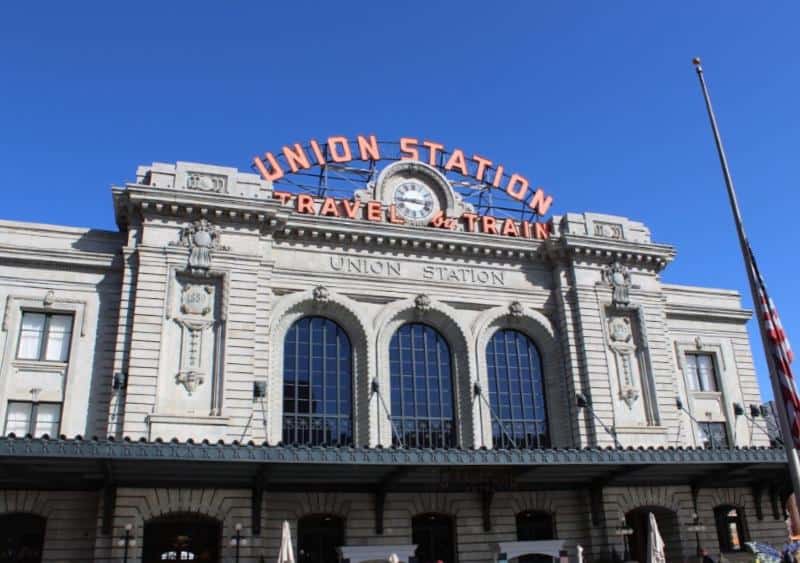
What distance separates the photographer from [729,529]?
36.1 m

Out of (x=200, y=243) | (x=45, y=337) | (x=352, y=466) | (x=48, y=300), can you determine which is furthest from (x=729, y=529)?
(x=48, y=300)

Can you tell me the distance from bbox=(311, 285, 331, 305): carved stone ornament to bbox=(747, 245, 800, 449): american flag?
18.8 metres

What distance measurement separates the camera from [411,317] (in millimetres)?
35812

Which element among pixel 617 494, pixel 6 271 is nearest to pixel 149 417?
pixel 6 271

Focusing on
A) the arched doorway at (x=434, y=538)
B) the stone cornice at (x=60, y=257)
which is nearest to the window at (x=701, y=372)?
the arched doorway at (x=434, y=538)

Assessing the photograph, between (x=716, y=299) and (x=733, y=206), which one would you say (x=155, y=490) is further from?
(x=716, y=299)

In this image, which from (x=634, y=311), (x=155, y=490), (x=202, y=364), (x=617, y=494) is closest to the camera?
(x=155, y=490)

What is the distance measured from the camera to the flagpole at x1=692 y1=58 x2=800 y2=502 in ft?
59.6

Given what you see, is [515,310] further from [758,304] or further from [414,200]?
[758,304]

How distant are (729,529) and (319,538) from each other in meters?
20.1

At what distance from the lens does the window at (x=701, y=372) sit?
133 ft

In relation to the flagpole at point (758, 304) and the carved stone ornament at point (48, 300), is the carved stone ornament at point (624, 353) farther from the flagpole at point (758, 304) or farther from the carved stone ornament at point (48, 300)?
the carved stone ornament at point (48, 300)

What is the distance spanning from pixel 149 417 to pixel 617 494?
20107mm

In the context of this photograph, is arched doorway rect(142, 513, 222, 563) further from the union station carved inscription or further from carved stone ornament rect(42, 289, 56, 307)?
the union station carved inscription
